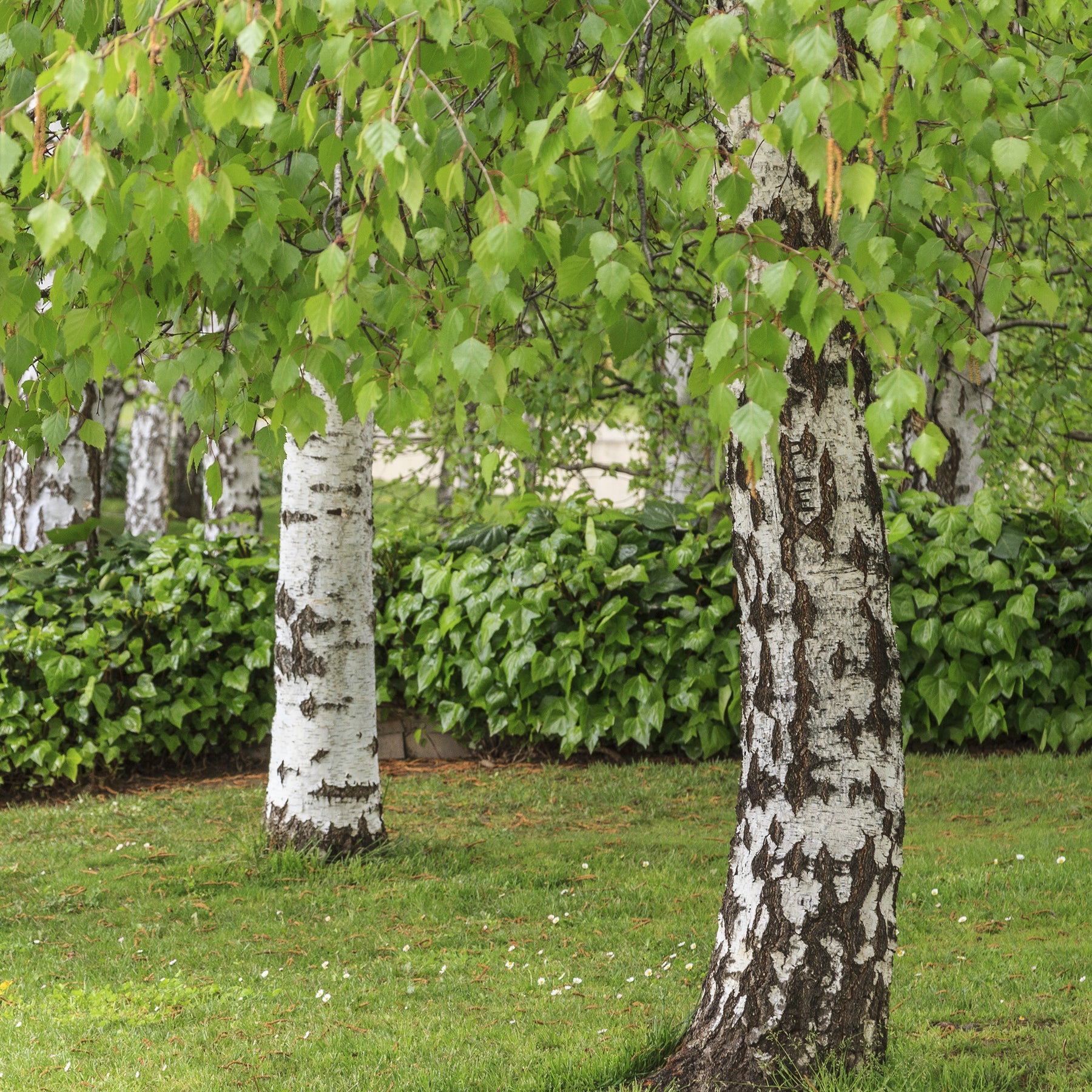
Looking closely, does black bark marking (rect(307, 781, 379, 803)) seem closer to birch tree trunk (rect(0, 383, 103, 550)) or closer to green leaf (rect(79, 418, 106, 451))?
green leaf (rect(79, 418, 106, 451))

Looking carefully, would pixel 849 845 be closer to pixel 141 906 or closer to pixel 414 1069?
pixel 414 1069

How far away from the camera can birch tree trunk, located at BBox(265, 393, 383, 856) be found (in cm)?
547

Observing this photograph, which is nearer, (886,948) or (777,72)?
(777,72)

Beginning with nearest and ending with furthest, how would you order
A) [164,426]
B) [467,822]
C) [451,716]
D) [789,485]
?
1. [789,485]
2. [467,822]
3. [451,716]
4. [164,426]

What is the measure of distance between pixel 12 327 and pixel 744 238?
1.66 m

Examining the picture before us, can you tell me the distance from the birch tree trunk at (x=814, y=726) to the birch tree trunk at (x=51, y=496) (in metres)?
6.23

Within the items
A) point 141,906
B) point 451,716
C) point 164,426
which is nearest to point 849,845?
point 141,906

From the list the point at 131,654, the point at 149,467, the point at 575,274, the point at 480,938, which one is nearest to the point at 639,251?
the point at 575,274

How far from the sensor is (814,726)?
9.71 feet

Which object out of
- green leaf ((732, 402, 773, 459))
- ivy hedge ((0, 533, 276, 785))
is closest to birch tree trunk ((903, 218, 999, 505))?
ivy hedge ((0, 533, 276, 785))

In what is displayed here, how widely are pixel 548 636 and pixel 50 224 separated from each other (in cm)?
583

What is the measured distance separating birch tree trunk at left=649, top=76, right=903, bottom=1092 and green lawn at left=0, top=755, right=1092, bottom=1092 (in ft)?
0.83

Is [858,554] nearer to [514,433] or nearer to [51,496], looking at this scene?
[514,433]

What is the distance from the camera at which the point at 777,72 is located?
2574 mm
